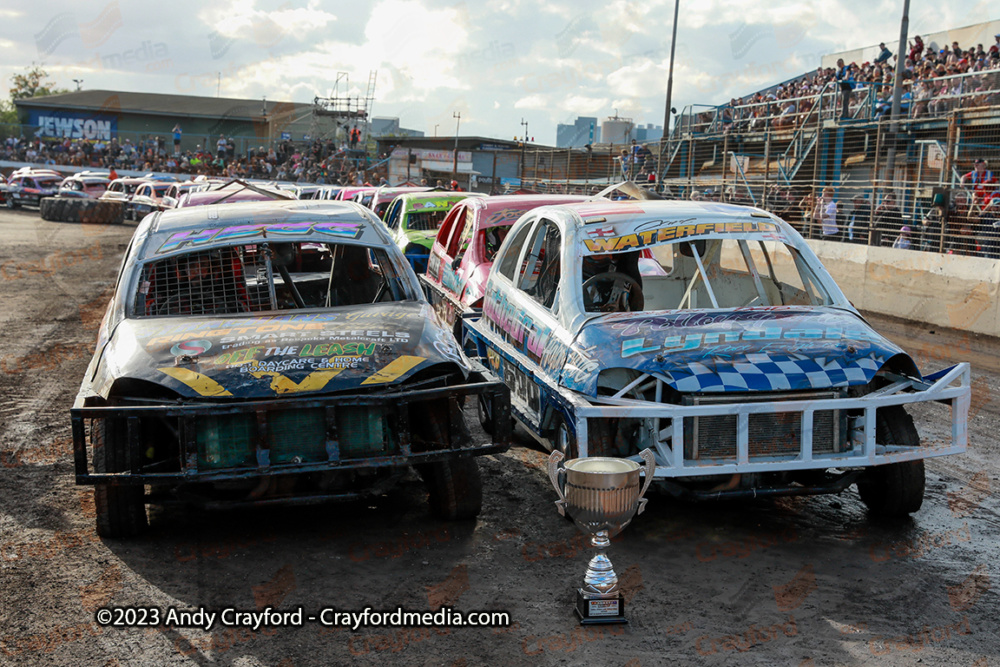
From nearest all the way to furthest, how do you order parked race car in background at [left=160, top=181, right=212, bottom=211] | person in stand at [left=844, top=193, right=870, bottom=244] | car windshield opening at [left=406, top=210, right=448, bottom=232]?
1. car windshield opening at [left=406, top=210, right=448, bottom=232]
2. person in stand at [left=844, top=193, right=870, bottom=244]
3. parked race car in background at [left=160, top=181, right=212, bottom=211]

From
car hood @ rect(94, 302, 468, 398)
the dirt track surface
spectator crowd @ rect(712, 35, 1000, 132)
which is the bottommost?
the dirt track surface

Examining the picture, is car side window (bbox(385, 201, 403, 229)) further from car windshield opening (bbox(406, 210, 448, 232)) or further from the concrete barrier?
the concrete barrier

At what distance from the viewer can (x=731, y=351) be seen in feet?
16.5

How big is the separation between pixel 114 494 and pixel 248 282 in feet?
5.47

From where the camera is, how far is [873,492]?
17.7 ft

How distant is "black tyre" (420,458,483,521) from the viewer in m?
5.10

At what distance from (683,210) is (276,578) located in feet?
11.5

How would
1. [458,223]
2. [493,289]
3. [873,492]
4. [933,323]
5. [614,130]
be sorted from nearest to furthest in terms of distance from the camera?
[873,492] → [493,289] → [458,223] → [933,323] → [614,130]

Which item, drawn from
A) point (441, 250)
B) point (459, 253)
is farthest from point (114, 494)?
point (441, 250)

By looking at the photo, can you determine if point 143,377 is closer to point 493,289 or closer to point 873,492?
point 493,289

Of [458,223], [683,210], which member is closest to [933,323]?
[458,223]

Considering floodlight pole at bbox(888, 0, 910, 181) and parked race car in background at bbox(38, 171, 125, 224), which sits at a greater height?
floodlight pole at bbox(888, 0, 910, 181)

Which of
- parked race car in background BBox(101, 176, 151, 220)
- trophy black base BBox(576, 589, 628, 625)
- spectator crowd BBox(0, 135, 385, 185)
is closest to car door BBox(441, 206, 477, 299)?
trophy black base BBox(576, 589, 628, 625)

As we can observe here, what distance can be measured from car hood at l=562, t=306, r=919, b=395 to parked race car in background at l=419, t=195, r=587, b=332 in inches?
122
